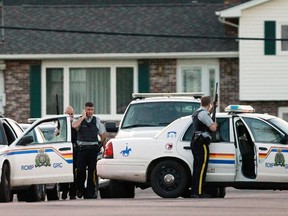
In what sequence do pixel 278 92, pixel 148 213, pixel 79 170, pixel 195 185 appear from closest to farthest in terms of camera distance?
pixel 148 213
pixel 195 185
pixel 79 170
pixel 278 92

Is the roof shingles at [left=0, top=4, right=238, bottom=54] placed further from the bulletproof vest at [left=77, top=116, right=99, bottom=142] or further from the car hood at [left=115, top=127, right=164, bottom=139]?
the bulletproof vest at [left=77, top=116, right=99, bottom=142]

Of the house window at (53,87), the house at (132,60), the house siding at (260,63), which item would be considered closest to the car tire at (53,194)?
the house at (132,60)

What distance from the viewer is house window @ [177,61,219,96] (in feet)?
145

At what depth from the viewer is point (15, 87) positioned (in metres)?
44.4

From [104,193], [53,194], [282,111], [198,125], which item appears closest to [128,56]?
[282,111]

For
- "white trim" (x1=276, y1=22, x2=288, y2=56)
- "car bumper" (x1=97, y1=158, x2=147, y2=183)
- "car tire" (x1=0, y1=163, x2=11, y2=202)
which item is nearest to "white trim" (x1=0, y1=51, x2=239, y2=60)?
"white trim" (x1=276, y1=22, x2=288, y2=56)

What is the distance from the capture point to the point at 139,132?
78.3ft

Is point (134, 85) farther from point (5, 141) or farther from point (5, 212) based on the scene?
point (5, 212)

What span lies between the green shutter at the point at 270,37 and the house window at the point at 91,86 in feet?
13.7

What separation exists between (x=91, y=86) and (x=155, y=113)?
20.2m

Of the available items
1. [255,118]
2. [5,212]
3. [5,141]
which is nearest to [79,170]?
[5,141]

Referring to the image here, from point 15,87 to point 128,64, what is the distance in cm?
362

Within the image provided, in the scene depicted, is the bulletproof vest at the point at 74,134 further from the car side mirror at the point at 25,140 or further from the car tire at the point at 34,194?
the car side mirror at the point at 25,140

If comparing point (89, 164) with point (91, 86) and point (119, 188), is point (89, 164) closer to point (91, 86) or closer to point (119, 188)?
point (119, 188)
